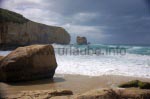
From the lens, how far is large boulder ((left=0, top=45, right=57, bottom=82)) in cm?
693

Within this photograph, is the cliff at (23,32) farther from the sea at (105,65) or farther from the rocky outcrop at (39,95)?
the rocky outcrop at (39,95)

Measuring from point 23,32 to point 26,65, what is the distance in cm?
3463

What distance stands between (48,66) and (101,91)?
169 inches

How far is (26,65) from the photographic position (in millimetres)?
7023

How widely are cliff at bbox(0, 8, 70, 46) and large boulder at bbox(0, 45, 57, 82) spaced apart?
20.5 m

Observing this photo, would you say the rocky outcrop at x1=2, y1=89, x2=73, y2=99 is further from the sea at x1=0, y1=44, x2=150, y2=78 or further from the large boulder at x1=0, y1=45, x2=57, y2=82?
the sea at x1=0, y1=44, x2=150, y2=78

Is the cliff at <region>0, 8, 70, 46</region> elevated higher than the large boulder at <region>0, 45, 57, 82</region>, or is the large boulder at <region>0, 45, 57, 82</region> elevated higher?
the cliff at <region>0, 8, 70, 46</region>

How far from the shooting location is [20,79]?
23.0 feet

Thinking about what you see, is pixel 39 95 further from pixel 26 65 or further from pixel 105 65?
A: pixel 105 65

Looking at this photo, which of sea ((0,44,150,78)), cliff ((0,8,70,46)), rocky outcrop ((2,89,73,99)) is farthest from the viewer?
cliff ((0,8,70,46))

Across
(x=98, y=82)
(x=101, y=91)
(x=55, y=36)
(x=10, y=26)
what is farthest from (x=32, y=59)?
(x=55, y=36)

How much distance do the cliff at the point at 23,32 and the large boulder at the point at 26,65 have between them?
20456 millimetres

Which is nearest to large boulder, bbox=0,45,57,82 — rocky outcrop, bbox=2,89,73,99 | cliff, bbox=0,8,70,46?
rocky outcrop, bbox=2,89,73,99

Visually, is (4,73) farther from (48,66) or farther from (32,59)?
(48,66)
